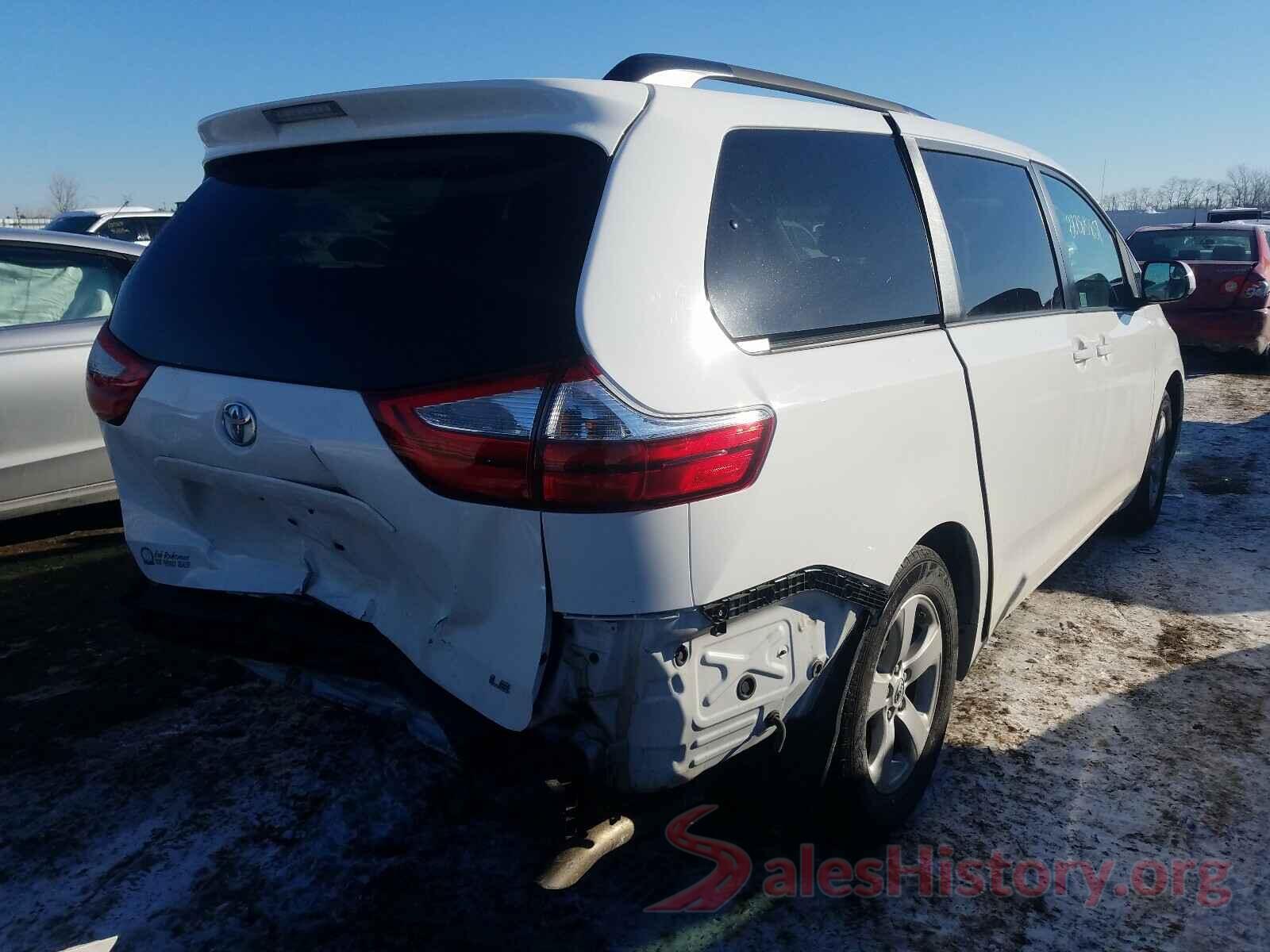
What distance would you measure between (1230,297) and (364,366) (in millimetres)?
11074

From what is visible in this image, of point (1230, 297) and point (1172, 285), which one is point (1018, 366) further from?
point (1230, 297)

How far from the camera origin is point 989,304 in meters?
3.06

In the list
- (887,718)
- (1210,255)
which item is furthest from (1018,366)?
(1210,255)

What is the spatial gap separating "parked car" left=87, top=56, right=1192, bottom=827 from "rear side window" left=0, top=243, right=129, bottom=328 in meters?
2.78

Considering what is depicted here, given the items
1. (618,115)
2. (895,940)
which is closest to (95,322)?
(618,115)

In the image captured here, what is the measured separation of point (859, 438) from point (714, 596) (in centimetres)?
57

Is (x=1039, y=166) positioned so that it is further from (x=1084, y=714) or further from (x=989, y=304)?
(x=1084, y=714)

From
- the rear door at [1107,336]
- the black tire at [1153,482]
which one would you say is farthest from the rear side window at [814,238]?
the black tire at [1153,482]

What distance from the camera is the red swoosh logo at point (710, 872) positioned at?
2430mm

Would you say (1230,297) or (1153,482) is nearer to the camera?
(1153,482)

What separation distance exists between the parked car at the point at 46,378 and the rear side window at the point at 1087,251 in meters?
4.34

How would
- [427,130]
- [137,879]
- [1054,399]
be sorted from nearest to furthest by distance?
[427,130] < [137,879] < [1054,399]

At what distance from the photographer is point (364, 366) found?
1934mm

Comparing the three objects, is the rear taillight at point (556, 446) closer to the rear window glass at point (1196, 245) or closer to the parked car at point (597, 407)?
the parked car at point (597, 407)
